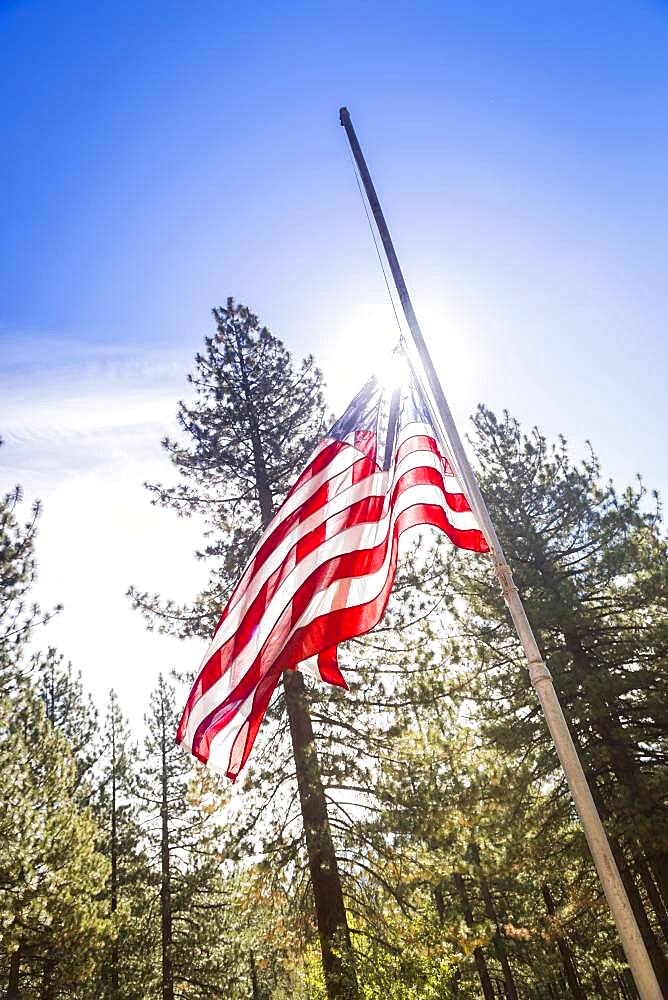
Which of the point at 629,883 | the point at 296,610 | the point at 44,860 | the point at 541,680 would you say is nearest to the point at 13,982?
the point at 44,860

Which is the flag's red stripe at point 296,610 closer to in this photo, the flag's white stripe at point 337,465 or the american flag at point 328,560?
the american flag at point 328,560

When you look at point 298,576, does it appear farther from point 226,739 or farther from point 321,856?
point 321,856

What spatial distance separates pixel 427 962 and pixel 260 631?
232 inches

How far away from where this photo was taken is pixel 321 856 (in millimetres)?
9609

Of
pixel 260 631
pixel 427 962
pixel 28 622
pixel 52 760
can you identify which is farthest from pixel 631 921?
pixel 52 760

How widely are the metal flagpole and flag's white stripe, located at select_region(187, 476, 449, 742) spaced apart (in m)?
0.73

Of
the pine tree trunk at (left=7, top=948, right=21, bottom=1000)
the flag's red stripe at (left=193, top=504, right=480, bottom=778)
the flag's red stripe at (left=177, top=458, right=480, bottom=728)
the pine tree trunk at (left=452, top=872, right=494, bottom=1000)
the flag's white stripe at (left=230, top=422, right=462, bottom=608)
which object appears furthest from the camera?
the pine tree trunk at (left=452, top=872, right=494, bottom=1000)

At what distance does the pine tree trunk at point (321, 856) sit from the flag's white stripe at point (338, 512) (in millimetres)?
5447

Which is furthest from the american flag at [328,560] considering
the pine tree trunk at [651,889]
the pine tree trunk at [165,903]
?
the pine tree trunk at [165,903]

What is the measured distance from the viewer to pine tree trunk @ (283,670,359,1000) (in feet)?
27.0

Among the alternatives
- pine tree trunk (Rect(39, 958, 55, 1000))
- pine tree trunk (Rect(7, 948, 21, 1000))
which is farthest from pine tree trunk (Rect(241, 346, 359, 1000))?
pine tree trunk (Rect(7, 948, 21, 1000))

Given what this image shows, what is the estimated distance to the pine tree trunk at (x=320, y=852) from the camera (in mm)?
8242

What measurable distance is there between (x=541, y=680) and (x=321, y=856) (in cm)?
759

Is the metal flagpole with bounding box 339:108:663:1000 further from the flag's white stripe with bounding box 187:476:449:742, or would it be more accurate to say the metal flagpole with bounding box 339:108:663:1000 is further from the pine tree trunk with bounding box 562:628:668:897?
the pine tree trunk with bounding box 562:628:668:897
